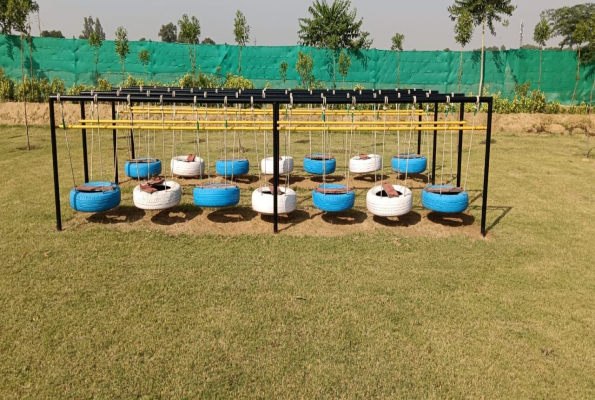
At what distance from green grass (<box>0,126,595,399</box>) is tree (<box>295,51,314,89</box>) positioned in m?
19.3

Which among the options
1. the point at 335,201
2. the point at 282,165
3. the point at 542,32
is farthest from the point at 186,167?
the point at 542,32

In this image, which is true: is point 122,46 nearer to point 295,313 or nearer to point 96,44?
point 96,44

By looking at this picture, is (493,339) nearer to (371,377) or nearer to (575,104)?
(371,377)

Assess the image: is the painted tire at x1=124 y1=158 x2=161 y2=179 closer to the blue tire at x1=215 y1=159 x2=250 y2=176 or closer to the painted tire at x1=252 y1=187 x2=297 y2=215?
the blue tire at x1=215 y1=159 x2=250 y2=176

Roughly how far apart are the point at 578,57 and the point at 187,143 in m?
21.6

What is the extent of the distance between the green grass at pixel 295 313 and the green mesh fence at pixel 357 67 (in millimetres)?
19904

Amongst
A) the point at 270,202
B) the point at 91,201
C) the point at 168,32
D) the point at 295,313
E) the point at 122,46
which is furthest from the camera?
the point at 168,32

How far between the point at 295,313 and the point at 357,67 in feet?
79.9

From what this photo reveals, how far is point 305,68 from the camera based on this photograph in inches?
1054

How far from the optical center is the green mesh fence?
87.5 ft

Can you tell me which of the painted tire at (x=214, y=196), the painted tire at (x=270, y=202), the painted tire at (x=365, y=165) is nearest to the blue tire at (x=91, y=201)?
the painted tire at (x=214, y=196)

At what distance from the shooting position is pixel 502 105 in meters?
25.7

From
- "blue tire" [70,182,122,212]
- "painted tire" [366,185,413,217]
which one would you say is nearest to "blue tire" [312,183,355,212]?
"painted tire" [366,185,413,217]

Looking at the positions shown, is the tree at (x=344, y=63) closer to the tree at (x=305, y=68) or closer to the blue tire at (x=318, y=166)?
the tree at (x=305, y=68)
